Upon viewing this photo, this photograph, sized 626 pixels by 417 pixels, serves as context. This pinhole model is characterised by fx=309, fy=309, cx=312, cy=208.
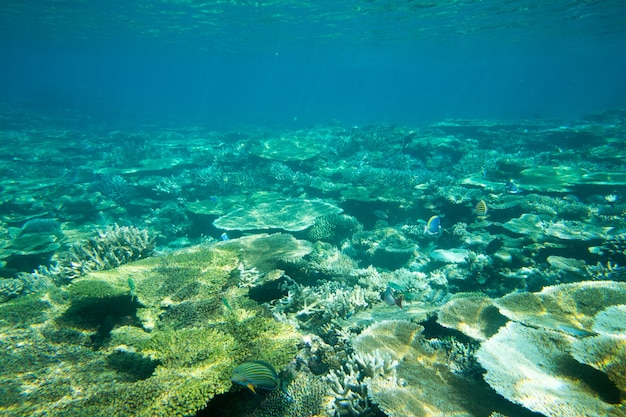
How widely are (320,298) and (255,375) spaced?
271cm

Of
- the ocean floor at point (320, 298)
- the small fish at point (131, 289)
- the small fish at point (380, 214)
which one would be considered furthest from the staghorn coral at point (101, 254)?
the small fish at point (380, 214)

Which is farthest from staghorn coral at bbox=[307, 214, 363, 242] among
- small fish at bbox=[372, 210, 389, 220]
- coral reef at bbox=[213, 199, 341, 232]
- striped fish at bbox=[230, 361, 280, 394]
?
striped fish at bbox=[230, 361, 280, 394]

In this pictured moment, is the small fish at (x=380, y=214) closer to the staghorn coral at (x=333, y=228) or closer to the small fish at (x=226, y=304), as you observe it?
the staghorn coral at (x=333, y=228)

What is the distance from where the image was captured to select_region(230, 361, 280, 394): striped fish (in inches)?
98.9

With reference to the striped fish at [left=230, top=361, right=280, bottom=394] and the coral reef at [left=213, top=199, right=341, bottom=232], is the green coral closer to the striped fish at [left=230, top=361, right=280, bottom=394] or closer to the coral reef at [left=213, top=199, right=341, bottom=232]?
the striped fish at [left=230, top=361, right=280, bottom=394]

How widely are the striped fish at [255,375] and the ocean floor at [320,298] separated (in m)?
0.27

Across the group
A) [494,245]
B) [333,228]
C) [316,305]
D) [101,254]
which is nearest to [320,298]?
[316,305]

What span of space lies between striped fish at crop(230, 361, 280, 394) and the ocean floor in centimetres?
27

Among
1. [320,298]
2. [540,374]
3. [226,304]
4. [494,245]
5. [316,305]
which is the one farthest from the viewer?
[494,245]

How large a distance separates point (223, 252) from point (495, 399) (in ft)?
14.2

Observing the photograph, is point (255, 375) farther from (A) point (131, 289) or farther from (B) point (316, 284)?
(B) point (316, 284)

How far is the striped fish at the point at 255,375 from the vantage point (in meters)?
2.51

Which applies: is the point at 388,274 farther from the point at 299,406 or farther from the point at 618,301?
the point at 299,406

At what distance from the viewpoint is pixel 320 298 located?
520 centimetres
